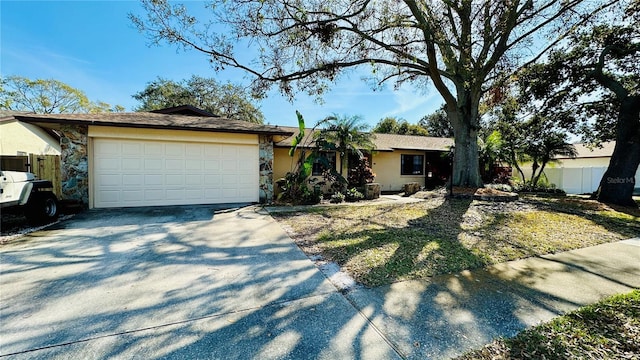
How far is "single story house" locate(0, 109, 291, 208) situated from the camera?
784 centimetres

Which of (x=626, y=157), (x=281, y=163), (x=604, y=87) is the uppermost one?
(x=604, y=87)

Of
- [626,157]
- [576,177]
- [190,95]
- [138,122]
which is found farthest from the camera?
[190,95]

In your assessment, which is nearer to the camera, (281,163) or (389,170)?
(281,163)

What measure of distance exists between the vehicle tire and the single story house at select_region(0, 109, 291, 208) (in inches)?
53.5

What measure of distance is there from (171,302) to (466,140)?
34.8 ft

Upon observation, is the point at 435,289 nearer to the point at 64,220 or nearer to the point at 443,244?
the point at 443,244

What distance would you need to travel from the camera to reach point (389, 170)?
15.1 m

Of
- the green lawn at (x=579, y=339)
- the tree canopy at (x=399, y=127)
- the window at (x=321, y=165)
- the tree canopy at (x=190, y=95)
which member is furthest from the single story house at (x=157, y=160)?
the tree canopy at (x=399, y=127)

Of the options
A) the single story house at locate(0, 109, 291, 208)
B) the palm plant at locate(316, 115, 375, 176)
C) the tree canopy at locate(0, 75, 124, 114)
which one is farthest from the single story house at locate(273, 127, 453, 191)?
the tree canopy at locate(0, 75, 124, 114)

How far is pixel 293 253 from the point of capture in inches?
179

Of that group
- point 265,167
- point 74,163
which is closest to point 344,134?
point 265,167

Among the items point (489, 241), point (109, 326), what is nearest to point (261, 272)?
point (109, 326)

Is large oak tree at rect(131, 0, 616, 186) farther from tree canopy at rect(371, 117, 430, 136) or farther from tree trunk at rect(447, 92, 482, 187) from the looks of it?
tree canopy at rect(371, 117, 430, 136)

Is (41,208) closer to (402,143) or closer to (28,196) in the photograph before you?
(28,196)
